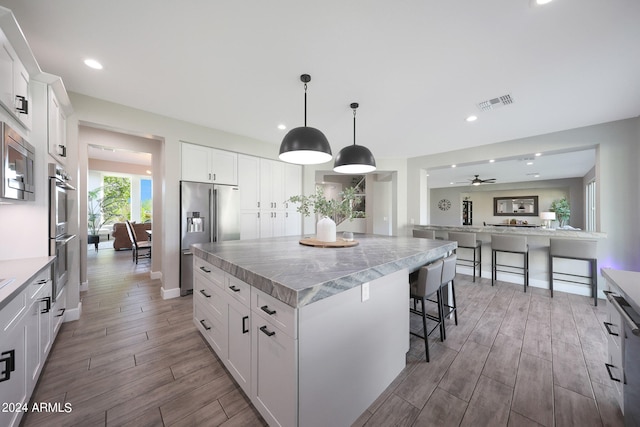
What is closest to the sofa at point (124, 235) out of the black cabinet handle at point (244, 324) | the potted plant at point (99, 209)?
the potted plant at point (99, 209)

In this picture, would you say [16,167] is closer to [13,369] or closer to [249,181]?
[13,369]

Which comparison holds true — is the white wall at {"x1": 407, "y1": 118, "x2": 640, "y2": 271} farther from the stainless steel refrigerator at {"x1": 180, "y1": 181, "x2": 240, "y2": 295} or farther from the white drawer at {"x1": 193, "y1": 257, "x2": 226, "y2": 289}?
Result: the stainless steel refrigerator at {"x1": 180, "y1": 181, "x2": 240, "y2": 295}

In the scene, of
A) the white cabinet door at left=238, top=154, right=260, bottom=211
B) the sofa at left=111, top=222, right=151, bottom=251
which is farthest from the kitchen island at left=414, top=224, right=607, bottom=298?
the sofa at left=111, top=222, right=151, bottom=251

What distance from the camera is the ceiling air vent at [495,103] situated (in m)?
2.69

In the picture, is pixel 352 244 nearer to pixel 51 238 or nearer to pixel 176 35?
pixel 176 35

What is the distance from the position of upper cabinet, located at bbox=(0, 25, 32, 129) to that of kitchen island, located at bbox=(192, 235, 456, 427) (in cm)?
162

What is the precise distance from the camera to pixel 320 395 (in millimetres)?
1197

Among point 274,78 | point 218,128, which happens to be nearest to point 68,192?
point 218,128

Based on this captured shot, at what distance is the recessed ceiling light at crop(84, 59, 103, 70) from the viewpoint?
7.07 feet

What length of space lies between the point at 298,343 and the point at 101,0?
242 centimetres

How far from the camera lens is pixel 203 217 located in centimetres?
368

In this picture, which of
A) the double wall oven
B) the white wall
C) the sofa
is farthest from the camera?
the sofa

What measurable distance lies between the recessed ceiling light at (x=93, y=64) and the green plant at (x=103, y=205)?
7.02m

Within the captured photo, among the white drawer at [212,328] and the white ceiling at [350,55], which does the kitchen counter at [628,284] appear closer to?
the white ceiling at [350,55]
